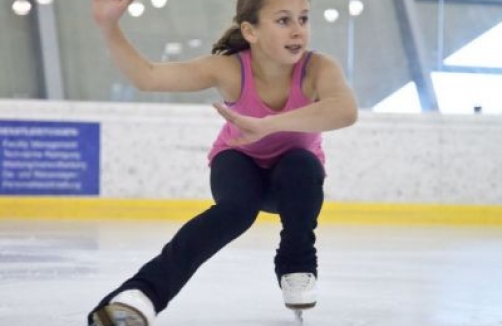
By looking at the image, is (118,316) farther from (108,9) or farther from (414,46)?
(414,46)

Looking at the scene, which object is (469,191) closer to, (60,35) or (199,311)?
(60,35)

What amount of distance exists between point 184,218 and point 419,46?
2662mm

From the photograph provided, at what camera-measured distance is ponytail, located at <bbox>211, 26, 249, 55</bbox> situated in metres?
2.30

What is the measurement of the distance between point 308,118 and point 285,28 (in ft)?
1.14

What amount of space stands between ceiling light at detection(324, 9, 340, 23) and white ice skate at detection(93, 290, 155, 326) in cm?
607

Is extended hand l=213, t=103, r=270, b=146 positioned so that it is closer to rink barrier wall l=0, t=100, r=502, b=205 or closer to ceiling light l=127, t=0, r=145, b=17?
rink barrier wall l=0, t=100, r=502, b=205

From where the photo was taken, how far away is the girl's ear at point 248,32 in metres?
2.23

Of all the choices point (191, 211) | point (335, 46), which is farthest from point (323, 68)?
point (335, 46)

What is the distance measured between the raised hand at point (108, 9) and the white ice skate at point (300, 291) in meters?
0.73

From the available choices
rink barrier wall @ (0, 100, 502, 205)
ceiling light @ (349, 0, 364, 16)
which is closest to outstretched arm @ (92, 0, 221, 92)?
rink barrier wall @ (0, 100, 502, 205)

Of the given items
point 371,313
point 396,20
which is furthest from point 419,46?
point 371,313

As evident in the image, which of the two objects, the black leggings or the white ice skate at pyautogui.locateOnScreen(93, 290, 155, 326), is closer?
the white ice skate at pyautogui.locateOnScreen(93, 290, 155, 326)

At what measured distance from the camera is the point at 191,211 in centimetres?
671

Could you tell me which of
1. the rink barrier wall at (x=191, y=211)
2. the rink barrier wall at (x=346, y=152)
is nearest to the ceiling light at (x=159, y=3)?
the rink barrier wall at (x=346, y=152)
